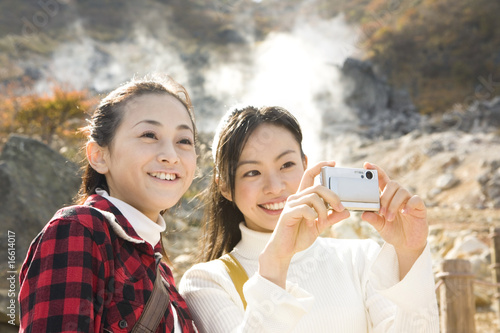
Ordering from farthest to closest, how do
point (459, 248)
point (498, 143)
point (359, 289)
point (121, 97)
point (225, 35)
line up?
point (225, 35), point (498, 143), point (459, 248), point (359, 289), point (121, 97)

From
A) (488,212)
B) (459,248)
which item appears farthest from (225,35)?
(459,248)

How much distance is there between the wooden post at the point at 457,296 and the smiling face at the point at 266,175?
4.75ft

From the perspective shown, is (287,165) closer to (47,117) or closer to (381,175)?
(381,175)

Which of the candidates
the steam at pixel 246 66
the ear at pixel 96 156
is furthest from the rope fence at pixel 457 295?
the steam at pixel 246 66

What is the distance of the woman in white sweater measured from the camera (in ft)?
4.93

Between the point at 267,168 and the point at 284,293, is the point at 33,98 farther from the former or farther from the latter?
the point at 284,293

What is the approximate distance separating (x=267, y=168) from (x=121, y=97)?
2.08 ft

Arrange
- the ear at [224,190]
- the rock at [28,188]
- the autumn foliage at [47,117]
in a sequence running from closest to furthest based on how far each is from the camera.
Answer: the ear at [224,190]
the rock at [28,188]
the autumn foliage at [47,117]

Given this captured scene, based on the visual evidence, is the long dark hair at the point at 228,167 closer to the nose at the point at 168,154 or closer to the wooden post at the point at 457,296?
the nose at the point at 168,154

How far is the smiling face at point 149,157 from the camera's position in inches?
63.9

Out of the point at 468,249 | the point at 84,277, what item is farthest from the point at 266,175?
the point at 468,249

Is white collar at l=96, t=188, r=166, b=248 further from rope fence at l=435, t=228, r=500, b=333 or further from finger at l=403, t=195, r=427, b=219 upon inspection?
rope fence at l=435, t=228, r=500, b=333

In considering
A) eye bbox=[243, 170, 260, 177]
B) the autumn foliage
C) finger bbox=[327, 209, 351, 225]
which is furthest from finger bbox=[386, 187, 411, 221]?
the autumn foliage

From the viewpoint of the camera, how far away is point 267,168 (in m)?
2.02
